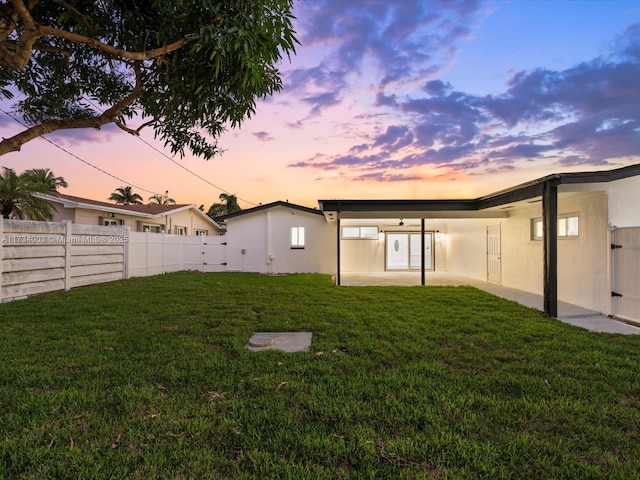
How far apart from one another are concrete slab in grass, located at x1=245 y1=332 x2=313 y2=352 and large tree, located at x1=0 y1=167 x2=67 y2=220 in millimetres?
13062

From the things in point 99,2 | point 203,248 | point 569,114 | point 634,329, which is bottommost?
point 634,329

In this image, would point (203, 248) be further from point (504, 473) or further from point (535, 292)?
point (504, 473)

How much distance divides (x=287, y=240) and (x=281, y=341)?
11.0 metres

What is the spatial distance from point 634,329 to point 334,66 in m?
9.41

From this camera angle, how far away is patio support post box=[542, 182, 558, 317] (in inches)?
269

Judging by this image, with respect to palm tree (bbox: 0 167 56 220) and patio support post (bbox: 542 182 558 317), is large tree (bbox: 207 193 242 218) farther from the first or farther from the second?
patio support post (bbox: 542 182 558 317)

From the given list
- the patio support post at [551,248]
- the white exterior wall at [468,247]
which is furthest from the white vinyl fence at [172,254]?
the patio support post at [551,248]

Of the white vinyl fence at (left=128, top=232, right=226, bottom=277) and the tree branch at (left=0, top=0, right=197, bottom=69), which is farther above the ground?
the tree branch at (left=0, top=0, right=197, bottom=69)

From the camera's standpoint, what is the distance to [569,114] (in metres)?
10.8

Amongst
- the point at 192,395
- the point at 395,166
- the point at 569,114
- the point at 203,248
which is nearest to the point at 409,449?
the point at 192,395

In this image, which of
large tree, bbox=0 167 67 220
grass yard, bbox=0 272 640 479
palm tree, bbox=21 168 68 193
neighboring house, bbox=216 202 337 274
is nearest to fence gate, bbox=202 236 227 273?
neighboring house, bbox=216 202 337 274

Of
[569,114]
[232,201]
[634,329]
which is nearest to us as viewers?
[634,329]

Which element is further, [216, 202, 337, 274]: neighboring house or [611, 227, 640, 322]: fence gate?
[216, 202, 337, 274]: neighboring house

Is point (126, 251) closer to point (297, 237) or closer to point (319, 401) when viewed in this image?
point (297, 237)
